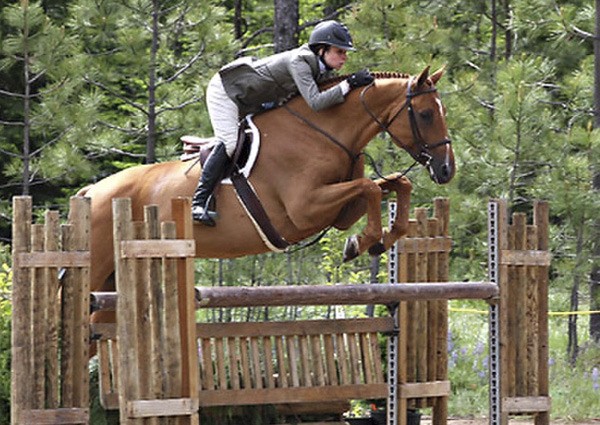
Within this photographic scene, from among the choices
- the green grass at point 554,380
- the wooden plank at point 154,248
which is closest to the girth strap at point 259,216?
the wooden plank at point 154,248

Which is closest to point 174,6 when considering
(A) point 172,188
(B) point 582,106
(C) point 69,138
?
(C) point 69,138

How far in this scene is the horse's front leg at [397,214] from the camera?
7.77 m

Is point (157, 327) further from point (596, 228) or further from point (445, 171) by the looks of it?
point (596, 228)

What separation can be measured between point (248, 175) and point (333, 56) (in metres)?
0.87

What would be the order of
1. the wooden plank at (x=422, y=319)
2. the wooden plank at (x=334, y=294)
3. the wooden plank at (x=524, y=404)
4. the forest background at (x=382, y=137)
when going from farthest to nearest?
the forest background at (x=382, y=137) → the wooden plank at (x=422, y=319) → the wooden plank at (x=524, y=404) → the wooden plank at (x=334, y=294)

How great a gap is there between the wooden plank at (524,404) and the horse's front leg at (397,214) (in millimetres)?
1123

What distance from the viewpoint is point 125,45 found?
13062mm

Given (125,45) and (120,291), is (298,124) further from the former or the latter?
(125,45)

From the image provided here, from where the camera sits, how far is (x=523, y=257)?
782cm

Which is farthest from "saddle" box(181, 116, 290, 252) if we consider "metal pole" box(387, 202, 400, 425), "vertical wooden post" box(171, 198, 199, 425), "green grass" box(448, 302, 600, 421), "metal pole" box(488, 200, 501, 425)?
"green grass" box(448, 302, 600, 421)

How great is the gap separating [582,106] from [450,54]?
371 cm

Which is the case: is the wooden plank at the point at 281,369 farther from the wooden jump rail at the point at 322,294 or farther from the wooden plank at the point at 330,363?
the wooden jump rail at the point at 322,294

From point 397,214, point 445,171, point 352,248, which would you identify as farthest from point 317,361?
point 445,171

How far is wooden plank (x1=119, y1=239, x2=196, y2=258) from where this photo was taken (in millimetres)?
6410
